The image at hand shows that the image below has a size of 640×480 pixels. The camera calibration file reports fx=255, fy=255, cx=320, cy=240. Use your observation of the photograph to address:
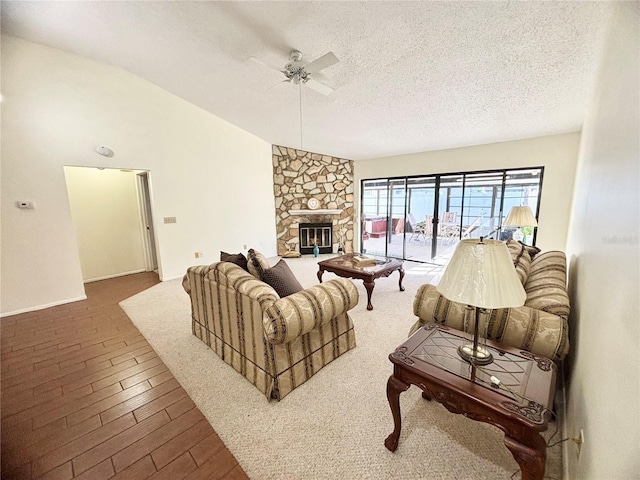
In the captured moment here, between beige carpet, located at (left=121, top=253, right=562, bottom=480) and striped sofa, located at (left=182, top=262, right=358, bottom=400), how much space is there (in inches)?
4.4

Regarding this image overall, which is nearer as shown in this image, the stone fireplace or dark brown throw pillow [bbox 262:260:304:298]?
dark brown throw pillow [bbox 262:260:304:298]

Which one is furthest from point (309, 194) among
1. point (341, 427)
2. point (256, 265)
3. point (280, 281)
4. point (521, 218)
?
point (341, 427)

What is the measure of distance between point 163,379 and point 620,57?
349cm

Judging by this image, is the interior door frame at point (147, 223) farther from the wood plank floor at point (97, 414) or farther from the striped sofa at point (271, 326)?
the striped sofa at point (271, 326)

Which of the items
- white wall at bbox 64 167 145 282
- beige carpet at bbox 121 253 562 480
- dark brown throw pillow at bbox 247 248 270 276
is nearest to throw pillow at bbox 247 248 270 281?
dark brown throw pillow at bbox 247 248 270 276

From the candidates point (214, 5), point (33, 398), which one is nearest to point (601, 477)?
point (33, 398)

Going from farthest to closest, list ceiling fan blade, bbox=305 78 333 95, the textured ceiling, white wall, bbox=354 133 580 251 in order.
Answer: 1. white wall, bbox=354 133 580 251
2. ceiling fan blade, bbox=305 78 333 95
3. the textured ceiling

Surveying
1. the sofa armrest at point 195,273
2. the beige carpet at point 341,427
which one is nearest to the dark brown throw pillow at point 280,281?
the sofa armrest at point 195,273

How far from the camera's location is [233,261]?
229 centimetres

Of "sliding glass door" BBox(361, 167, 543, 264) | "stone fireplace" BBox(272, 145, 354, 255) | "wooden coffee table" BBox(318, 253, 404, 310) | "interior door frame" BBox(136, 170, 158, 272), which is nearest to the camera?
"wooden coffee table" BBox(318, 253, 404, 310)

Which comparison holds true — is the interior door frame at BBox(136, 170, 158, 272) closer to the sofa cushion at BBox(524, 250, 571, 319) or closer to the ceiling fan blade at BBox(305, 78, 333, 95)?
the ceiling fan blade at BBox(305, 78, 333, 95)

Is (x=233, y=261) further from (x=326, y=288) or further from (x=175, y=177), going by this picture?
(x=175, y=177)

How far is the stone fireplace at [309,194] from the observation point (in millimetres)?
6250

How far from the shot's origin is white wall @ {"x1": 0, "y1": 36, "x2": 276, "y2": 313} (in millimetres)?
3111
